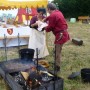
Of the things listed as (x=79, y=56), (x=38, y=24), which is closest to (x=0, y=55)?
(x=38, y=24)

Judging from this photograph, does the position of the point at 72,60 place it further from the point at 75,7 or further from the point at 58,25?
the point at 75,7

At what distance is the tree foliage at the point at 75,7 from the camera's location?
29.1 meters

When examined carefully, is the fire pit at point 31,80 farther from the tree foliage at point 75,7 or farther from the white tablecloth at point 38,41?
the tree foliage at point 75,7

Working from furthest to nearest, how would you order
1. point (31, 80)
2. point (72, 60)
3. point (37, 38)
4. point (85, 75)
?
point (72, 60)
point (37, 38)
point (85, 75)
point (31, 80)

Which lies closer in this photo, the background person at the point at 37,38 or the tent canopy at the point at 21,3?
the tent canopy at the point at 21,3

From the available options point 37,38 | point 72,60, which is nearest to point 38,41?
point 37,38

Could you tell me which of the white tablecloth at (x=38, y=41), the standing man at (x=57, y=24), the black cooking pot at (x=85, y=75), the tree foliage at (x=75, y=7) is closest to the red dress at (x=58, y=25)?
the standing man at (x=57, y=24)

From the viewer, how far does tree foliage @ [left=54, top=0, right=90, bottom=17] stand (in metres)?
29.1

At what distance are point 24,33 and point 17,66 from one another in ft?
15.2

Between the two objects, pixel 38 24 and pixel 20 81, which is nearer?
pixel 20 81

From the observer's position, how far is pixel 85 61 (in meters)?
10.1

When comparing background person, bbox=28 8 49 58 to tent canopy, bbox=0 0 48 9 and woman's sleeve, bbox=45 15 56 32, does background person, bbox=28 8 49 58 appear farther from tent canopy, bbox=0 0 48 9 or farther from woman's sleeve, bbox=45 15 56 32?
woman's sleeve, bbox=45 15 56 32

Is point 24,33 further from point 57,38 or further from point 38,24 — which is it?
point 57,38

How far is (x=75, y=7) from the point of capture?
1168 inches
